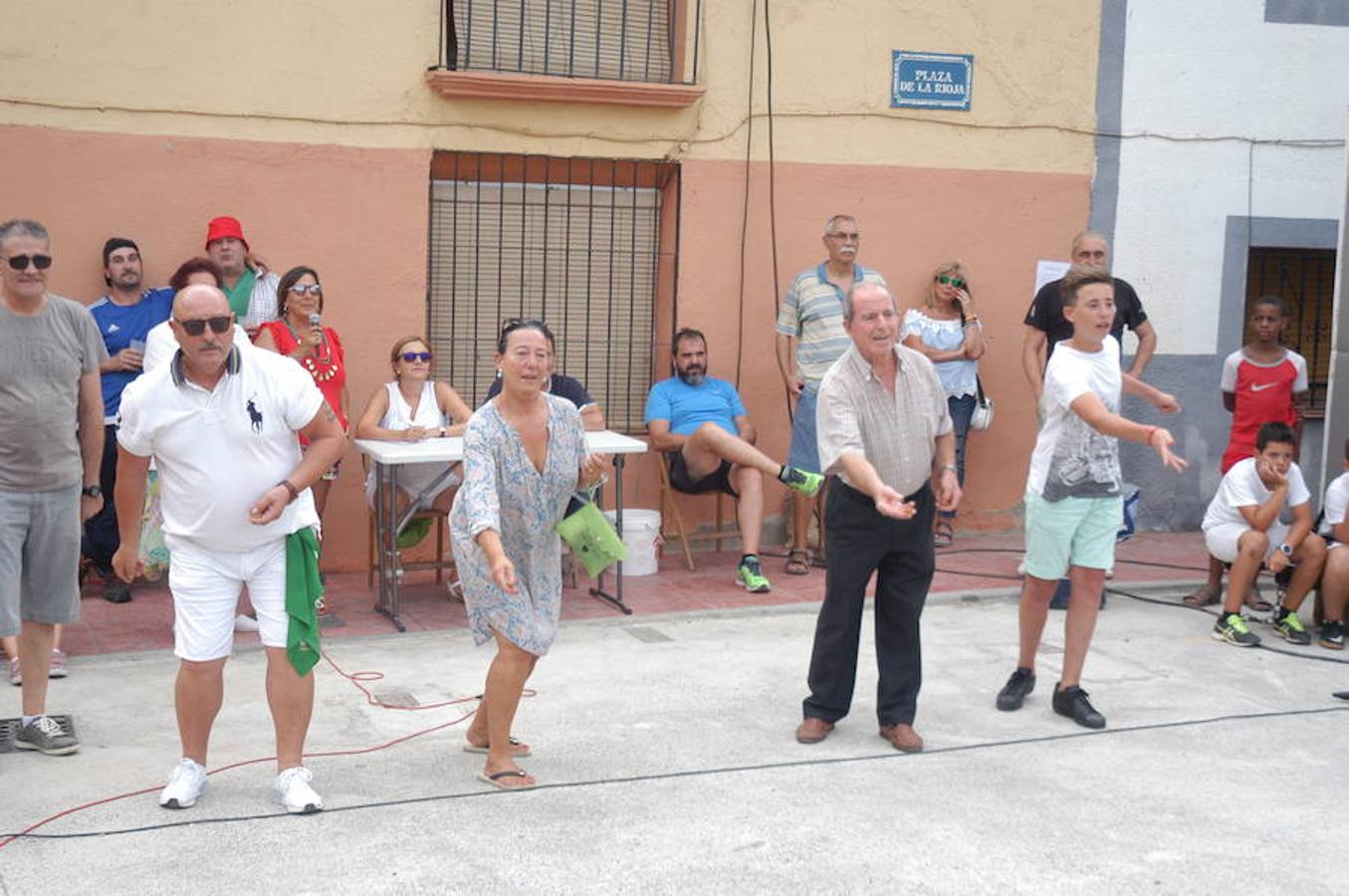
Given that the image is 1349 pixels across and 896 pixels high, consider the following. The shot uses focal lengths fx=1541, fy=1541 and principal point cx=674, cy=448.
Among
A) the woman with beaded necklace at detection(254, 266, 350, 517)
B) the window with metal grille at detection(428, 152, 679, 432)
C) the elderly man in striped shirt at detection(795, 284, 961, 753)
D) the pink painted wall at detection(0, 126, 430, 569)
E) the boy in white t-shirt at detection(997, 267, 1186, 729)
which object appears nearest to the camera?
the elderly man in striped shirt at detection(795, 284, 961, 753)

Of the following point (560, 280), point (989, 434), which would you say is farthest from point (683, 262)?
point (989, 434)

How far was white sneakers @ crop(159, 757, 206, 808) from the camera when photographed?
4949 mm

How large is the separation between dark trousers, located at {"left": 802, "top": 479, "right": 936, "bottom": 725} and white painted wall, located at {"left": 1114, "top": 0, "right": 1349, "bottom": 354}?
5.40 metres

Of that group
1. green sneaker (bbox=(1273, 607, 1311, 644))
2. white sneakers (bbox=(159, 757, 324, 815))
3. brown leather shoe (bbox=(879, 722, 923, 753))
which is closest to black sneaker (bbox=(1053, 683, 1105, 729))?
brown leather shoe (bbox=(879, 722, 923, 753))

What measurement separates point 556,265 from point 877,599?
14.1 ft

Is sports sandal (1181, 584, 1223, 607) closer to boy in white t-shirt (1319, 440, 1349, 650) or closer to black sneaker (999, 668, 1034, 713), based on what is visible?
boy in white t-shirt (1319, 440, 1349, 650)

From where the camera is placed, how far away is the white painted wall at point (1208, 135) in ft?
34.4

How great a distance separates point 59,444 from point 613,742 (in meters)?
2.33

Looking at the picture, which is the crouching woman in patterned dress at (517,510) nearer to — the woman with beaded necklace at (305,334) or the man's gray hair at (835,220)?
the woman with beaded necklace at (305,334)

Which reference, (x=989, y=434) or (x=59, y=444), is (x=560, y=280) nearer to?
(x=989, y=434)

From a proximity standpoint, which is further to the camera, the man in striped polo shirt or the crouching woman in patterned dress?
the man in striped polo shirt

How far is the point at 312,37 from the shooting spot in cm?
856

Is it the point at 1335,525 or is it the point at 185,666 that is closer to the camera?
the point at 185,666

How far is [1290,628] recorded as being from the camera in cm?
772
